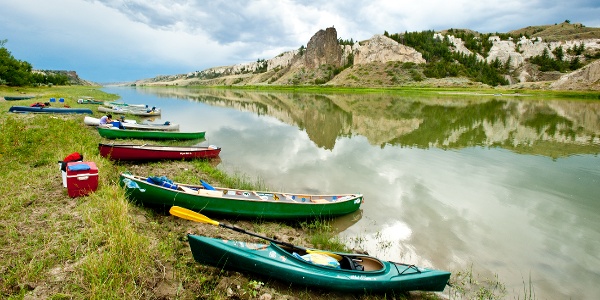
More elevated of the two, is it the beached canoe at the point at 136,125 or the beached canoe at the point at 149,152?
the beached canoe at the point at 136,125

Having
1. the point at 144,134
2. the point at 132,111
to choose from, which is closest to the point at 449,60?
the point at 132,111

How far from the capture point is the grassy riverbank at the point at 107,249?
5168 mm

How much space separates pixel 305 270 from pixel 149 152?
39.9 feet

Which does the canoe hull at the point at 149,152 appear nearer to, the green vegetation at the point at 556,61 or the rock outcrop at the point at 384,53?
the rock outcrop at the point at 384,53

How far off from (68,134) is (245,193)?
45.4ft

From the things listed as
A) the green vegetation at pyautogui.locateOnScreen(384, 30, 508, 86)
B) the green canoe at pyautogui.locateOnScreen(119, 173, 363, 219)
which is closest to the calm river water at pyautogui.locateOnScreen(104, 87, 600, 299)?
the green canoe at pyautogui.locateOnScreen(119, 173, 363, 219)

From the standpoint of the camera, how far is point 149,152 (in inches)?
584

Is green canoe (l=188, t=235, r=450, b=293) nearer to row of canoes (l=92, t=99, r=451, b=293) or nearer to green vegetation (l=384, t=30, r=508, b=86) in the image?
row of canoes (l=92, t=99, r=451, b=293)

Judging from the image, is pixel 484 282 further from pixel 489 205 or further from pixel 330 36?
pixel 330 36

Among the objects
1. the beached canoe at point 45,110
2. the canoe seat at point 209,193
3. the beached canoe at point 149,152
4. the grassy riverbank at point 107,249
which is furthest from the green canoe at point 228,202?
the beached canoe at point 45,110

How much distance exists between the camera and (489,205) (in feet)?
38.4

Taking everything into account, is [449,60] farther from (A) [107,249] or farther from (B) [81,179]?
(A) [107,249]

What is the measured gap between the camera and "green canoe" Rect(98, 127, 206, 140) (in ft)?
65.1

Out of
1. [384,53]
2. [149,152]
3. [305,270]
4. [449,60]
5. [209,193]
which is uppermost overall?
[384,53]
